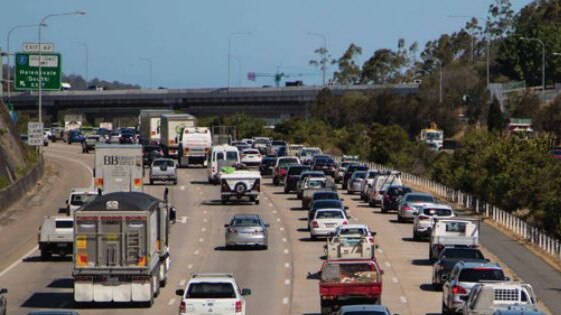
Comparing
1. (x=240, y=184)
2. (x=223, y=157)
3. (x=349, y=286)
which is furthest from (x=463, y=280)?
(x=223, y=157)

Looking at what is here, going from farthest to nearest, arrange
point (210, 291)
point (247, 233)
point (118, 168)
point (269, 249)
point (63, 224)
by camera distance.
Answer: point (118, 168) < point (269, 249) < point (247, 233) < point (63, 224) < point (210, 291)

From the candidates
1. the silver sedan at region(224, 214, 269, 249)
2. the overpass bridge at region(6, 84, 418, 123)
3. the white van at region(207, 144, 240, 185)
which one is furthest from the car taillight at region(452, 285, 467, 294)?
the overpass bridge at region(6, 84, 418, 123)

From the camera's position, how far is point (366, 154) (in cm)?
11056

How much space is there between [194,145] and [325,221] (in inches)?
1684

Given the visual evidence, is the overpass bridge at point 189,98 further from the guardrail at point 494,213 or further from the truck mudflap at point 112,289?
the truck mudflap at point 112,289

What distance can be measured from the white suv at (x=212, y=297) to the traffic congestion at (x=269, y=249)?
26 mm

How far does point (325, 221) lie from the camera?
54.7 metres

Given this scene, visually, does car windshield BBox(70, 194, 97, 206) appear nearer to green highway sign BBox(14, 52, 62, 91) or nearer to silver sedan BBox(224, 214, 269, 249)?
silver sedan BBox(224, 214, 269, 249)

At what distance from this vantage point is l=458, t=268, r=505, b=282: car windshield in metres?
33.8

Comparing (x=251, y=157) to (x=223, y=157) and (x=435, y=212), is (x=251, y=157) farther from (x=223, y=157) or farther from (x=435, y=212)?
(x=435, y=212)

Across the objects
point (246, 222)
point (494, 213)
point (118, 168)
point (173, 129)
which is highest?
point (173, 129)

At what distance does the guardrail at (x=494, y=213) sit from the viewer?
169 ft

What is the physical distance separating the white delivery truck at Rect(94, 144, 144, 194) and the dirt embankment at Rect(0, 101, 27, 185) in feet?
54.2

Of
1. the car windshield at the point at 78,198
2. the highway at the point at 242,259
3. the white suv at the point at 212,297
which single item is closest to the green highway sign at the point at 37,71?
the highway at the point at 242,259
